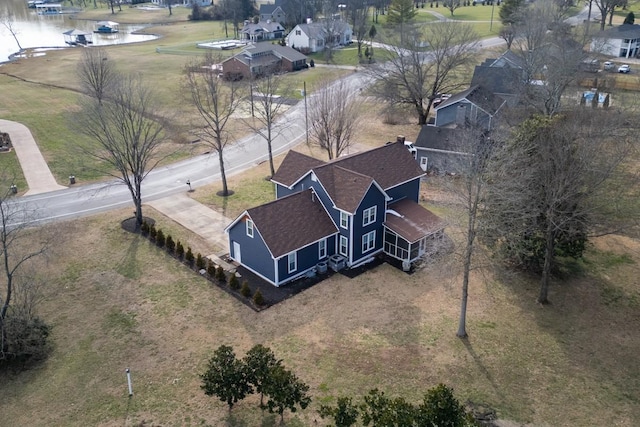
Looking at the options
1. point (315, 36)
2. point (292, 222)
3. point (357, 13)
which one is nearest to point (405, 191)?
point (292, 222)

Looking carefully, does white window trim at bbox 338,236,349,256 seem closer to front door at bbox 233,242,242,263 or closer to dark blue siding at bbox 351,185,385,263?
dark blue siding at bbox 351,185,385,263

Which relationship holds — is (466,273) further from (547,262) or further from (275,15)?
(275,15)

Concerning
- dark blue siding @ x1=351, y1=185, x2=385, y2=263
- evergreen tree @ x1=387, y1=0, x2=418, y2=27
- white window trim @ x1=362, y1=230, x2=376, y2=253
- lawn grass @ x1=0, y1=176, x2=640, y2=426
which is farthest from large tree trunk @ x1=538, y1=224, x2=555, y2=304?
evergreen tree @ x1=387, y1=0, x2=418, y2=27

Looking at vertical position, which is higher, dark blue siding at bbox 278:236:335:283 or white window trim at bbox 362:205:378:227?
white window trim at bbox 362:205:378:227

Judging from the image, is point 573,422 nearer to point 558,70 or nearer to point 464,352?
point 464,352

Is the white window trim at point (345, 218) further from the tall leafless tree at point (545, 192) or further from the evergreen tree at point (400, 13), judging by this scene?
the evergreen tree at point (400, 13)

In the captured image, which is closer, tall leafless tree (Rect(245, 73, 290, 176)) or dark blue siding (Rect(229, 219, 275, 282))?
dark blue siding (Rect(229, 219, 275, 282))
